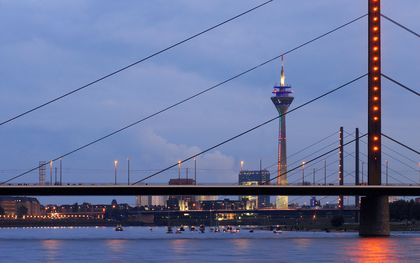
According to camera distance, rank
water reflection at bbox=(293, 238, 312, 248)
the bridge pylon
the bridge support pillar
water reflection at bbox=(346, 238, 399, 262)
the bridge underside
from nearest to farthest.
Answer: water reflection at bbox=(346, 238, 399, 262) < water reflection at bbox=(293, 238, 312, 248) < the bridge underside < the bridge pylon < the bridge support pillar

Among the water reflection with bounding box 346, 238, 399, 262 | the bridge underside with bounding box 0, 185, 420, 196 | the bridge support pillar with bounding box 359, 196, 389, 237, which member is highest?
the bridge underside with bounding box 0, 185, 420, 196

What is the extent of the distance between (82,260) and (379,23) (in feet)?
179

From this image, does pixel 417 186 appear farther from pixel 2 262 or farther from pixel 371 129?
pixel 2 262

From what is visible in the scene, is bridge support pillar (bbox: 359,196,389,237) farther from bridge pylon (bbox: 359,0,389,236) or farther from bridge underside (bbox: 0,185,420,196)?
bridge underside (bbox: 0,185,420,196)

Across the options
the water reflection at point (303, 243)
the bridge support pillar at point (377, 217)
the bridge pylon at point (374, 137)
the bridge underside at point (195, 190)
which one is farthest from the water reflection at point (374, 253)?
the bridge support pillar at point (377, 217)

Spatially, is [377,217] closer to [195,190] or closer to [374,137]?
[374,137]

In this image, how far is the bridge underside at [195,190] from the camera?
383 ft

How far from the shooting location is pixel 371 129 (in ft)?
391

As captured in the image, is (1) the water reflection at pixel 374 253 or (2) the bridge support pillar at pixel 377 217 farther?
(2) the bridge support pillar at pixel 377 217

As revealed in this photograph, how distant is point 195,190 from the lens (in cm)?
11850

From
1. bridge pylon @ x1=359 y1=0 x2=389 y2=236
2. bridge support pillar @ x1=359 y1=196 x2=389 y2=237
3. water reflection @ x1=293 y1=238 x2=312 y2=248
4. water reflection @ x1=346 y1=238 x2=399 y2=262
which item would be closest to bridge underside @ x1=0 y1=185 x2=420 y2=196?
bridge pylon @ x1=359 y1=0 x2=389 y2=236

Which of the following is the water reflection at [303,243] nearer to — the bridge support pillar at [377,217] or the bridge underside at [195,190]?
the bridge underside at [195,190]

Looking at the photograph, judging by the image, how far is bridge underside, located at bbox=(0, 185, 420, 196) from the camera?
117 m

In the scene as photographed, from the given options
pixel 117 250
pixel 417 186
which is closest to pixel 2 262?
pixel 117 250
